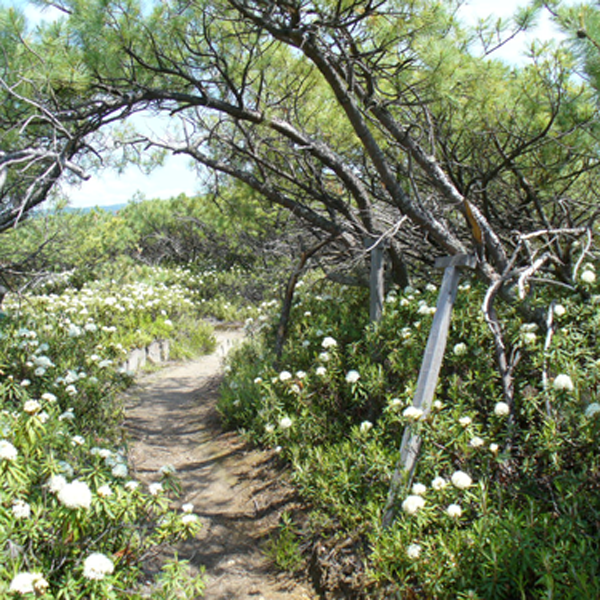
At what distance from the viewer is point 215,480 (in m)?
4.82

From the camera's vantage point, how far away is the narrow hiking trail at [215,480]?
11.4ft

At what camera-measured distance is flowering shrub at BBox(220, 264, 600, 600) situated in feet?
7.61

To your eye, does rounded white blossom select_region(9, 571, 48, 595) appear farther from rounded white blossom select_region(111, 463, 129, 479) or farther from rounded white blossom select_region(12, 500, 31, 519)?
rounded white blossom select_region(111, 463, 129, 479)

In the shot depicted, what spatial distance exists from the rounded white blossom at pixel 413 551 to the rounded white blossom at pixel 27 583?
1679 mm

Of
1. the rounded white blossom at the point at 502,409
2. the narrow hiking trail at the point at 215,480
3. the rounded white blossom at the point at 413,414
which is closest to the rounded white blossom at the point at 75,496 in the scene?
the narrow hiking trail at the point at 215,480

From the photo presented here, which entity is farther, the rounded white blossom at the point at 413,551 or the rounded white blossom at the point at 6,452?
the rounded white blossom at the point at 413,551

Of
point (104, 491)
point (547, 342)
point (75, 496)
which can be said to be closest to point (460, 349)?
point (547, 342)

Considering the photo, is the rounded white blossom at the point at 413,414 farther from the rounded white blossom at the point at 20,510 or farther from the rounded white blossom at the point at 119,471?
the rounded white blossom at the point at 20,510

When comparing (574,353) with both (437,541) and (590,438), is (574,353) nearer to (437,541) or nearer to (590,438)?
(590,438)

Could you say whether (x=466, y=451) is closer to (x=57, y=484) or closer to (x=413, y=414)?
(x=413, y=414)

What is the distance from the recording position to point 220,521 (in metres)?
4.18

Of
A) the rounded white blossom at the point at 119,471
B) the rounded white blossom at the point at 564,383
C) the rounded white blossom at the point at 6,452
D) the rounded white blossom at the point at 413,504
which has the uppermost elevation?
the rounded white blossom at the point at 6,452

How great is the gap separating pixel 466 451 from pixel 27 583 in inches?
88.3

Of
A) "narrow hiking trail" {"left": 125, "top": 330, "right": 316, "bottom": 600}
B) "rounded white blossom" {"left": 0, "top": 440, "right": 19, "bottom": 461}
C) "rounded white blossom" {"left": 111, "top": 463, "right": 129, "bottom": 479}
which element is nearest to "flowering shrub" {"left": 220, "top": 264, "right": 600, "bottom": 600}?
"narrow hiking trail" {"left": 125, "top": 330, "right": 316, "bottom": 600}
